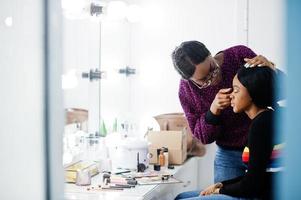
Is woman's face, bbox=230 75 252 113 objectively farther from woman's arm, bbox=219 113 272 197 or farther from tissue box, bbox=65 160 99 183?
tissue box, bbox=65 160 99 183

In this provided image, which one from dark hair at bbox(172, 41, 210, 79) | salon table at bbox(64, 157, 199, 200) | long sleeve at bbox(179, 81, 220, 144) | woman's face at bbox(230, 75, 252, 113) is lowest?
salon table at bbox(64, 157, 199, 200)

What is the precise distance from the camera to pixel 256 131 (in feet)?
5.45

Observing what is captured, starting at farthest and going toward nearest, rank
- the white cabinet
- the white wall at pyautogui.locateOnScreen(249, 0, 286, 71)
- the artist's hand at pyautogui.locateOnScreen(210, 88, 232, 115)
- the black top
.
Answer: the white wall at pyautogui.locateOnScreen(249, 0, 286, 71)
the white cabinet
the artist's hand at pyautogui.locateOnScreen(210, 88, 232, 115)
the black top

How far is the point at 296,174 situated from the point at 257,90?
1.04 metres

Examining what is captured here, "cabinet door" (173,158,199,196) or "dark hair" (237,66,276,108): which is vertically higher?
"dark hair" (237,66,276,108)

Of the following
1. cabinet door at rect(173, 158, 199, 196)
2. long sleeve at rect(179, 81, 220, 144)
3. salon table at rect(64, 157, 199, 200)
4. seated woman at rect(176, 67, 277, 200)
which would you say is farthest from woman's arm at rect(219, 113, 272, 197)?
cabinet door at rect(173, 158, 199, 196)

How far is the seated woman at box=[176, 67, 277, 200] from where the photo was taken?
1.65m

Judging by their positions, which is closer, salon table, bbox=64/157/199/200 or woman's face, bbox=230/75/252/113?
woman's face, bbox=230/75/252/113
